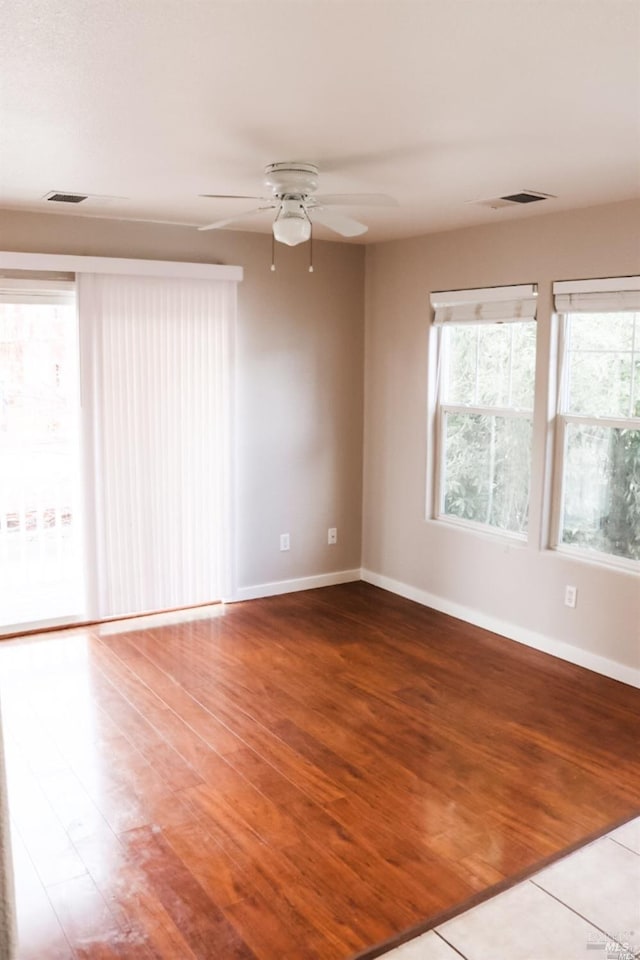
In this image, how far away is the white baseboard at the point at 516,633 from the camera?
13.9ft

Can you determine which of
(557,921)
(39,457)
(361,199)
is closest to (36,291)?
(39,457)

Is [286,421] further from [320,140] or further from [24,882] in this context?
[24,882]

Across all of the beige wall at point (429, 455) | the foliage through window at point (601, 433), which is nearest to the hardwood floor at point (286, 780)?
the beige wall at point (429, 455)

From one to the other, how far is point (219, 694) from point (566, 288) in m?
2.75

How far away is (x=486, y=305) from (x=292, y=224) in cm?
191

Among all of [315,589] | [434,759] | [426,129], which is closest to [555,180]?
[426,129]

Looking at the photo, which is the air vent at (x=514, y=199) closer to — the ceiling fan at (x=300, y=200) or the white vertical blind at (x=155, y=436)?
the ceiling fan at (x=300, y=200)

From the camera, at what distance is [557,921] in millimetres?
2451

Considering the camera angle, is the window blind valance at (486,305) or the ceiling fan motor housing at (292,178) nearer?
the ceiling fan motor housing at (292,178)

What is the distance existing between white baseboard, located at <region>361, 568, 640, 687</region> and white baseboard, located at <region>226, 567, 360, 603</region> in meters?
0.16

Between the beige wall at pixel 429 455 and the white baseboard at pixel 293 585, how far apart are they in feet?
0.65

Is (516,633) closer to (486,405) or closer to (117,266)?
(486,405)

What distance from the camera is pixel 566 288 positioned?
14.2 feet

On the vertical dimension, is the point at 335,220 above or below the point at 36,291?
above
